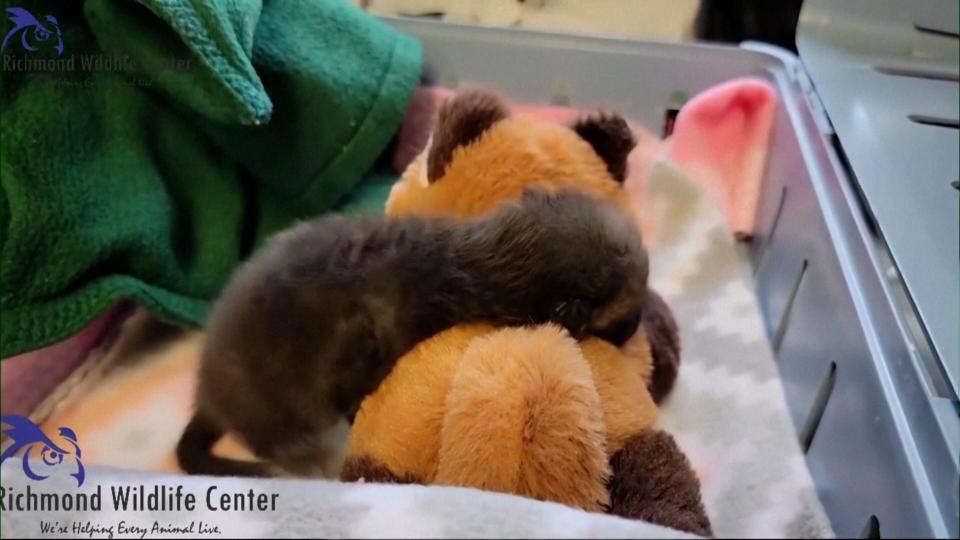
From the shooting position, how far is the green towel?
63 cm

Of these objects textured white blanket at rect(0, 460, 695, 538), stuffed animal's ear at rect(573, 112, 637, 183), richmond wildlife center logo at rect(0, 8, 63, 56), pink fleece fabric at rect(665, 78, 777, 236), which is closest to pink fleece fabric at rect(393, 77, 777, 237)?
pink fleece fabric at rect(665, 78, 777, 236)

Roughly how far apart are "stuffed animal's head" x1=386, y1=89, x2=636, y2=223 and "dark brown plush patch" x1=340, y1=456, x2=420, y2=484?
6.2 inches

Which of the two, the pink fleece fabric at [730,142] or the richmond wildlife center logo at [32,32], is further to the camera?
the pink fleece fabric at [730,142]

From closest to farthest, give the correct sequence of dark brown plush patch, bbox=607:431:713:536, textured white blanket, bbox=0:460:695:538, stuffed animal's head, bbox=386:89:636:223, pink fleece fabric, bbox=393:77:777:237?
textured white blanket, bbox=0:460:695:538, dark brown plush patch, bbox=607:431:713:536, stuffed animal's head, bbox=386:89:636:223, pink fleece fabric, bbox=393:77:777:237

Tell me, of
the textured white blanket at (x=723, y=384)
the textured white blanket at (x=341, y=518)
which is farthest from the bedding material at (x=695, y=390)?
the textured white blanket at (x=341, y=518)

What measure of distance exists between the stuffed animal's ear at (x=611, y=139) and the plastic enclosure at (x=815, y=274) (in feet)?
0.50

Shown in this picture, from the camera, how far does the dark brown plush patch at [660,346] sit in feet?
2.02

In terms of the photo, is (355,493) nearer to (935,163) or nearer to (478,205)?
(478,205)

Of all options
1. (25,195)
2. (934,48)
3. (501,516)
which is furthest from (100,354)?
(934,48)

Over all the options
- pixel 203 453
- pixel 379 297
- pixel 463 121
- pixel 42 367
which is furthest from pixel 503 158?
pixel 42 367

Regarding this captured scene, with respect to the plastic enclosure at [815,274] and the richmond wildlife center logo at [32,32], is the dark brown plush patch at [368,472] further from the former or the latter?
the richmond wildlife center logo at [32,32]

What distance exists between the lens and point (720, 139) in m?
0.84

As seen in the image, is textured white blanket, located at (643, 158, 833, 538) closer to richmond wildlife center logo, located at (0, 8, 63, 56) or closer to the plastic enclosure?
the plastic enclosure

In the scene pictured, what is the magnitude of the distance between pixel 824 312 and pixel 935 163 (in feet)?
0.84
